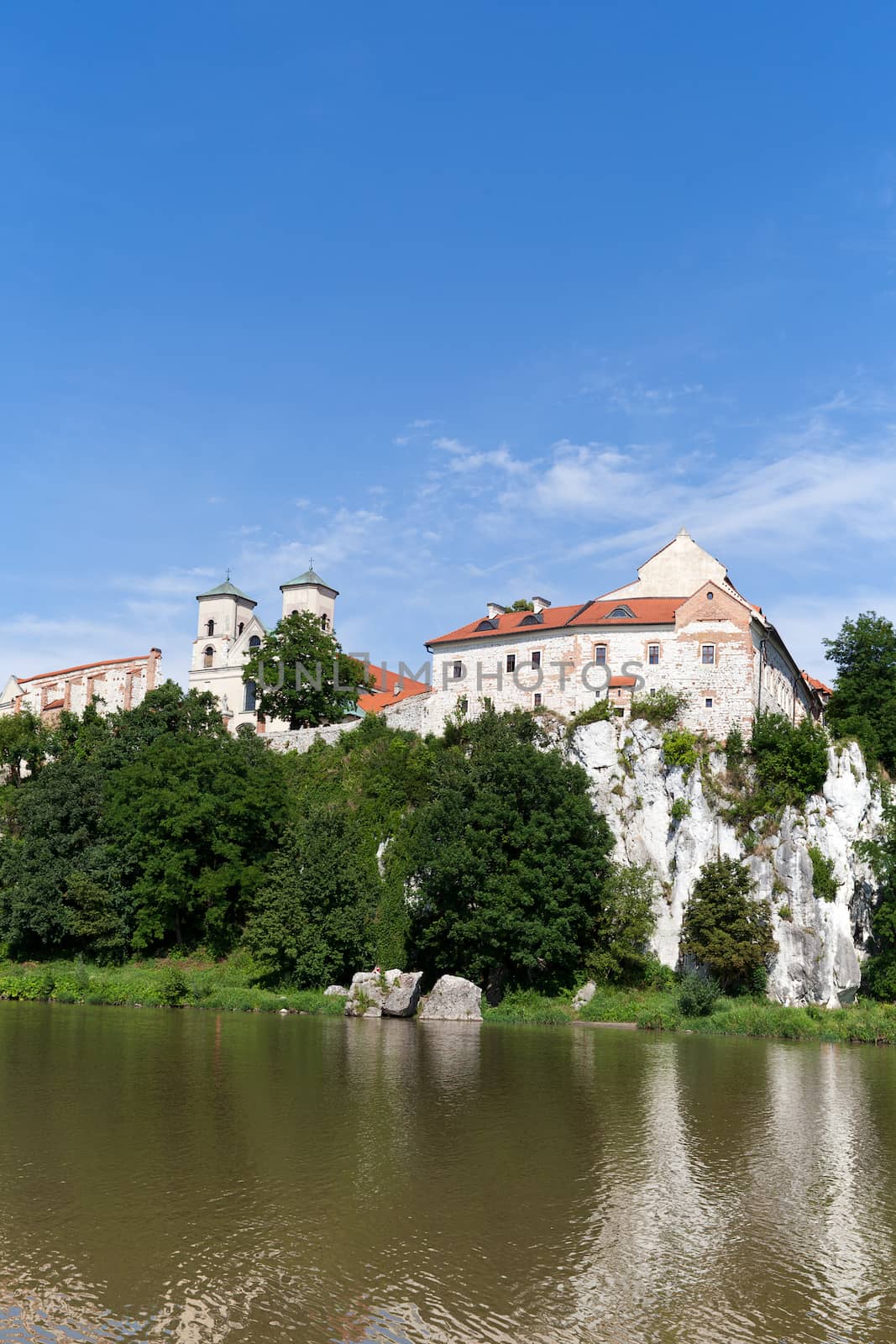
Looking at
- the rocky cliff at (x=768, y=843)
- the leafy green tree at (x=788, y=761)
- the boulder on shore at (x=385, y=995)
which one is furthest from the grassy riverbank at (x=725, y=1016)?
the leafy green tree at (x=788, y=761)

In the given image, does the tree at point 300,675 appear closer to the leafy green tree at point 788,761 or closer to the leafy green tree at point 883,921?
the leafy green tree at point 788,761

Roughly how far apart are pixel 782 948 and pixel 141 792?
28.8 meters

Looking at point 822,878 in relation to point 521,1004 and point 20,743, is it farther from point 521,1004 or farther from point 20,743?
point 20,743

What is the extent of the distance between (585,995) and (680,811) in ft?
32.4

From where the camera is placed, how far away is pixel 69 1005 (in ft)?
138

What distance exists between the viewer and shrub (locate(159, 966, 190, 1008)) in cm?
4275

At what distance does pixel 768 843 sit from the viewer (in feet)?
152

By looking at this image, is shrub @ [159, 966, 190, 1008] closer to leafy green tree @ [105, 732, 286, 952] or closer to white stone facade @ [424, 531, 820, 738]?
leafy green tree @ [105, 732, 286, 952]

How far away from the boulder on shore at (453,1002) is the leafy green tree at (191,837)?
11030mm

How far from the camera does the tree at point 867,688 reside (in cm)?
5244

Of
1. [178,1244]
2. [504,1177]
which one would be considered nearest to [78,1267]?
[178,1244]

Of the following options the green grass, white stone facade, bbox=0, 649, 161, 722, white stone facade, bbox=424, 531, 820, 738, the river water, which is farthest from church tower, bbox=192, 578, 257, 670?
the river water

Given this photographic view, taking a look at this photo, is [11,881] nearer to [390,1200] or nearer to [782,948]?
[782,948]

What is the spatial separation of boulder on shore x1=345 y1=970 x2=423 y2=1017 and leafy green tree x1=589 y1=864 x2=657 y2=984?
7477 mm
